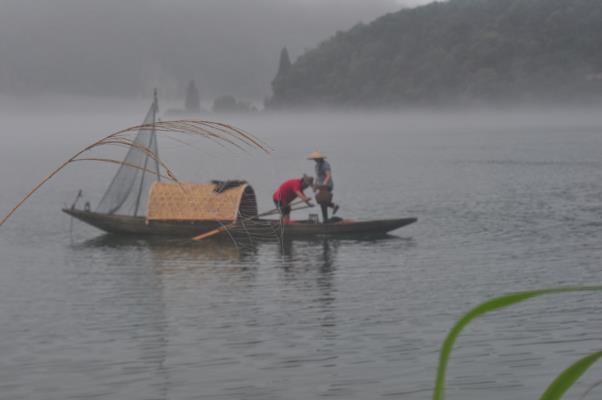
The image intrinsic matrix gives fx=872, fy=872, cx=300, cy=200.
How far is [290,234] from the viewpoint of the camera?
901 inches

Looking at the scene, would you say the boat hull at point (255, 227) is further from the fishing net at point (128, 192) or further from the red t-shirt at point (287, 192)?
the fishing net at point (128, 192)

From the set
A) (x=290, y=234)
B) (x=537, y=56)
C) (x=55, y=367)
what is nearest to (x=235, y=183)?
(x=290, y=234)

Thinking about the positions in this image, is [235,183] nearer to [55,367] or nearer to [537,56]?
[55,367]

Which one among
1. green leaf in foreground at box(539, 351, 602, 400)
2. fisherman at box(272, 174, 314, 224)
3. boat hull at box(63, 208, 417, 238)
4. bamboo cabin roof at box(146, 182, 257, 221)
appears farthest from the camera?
bamboo cabin roof at box(146, 182, 257, 221)

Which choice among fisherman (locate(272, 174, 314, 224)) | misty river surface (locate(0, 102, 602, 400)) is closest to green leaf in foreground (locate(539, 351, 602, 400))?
misty river surface (locate(0, 102, 602, 400))

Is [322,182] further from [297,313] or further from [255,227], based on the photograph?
[297,313]

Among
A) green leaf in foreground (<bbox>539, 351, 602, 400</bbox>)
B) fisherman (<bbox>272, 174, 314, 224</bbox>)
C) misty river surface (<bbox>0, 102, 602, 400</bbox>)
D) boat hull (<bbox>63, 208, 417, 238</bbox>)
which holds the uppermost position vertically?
fisherman (<bbox>272, 174, 314, 224</bbox>)

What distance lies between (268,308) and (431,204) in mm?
24552

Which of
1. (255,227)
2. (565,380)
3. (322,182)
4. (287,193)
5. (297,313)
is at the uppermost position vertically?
(322,182)

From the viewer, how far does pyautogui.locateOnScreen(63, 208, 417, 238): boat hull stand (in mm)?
22484

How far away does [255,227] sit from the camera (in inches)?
888

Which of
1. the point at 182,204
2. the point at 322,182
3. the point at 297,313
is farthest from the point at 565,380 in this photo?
the point at 182,204

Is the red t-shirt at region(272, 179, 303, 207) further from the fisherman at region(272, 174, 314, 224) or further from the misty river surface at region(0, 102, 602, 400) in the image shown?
the misty river surface at region(0, 102, 602, 400)

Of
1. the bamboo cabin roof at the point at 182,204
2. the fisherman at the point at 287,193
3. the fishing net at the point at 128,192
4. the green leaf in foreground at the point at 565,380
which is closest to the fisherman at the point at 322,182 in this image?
the fisherman at the point at 287,193
